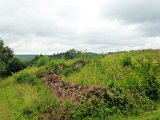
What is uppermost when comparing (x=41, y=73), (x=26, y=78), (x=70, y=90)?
(x=41, y=73)

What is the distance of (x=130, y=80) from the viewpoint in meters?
15.9

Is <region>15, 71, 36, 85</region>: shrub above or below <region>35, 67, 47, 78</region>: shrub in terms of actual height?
below

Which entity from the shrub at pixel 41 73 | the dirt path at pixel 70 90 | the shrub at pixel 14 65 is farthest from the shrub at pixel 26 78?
the shrub at pixel 14 65

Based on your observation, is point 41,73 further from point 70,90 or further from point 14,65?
point 14,65

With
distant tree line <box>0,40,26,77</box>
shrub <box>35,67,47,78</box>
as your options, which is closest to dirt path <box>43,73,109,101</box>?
shrub <box>35,67,47,78</box>

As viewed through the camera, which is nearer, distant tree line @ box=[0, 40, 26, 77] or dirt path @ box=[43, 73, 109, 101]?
dirt path @ box=[43, 73, 109, 101]

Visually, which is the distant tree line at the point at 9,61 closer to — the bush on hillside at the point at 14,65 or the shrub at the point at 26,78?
the bush on hillside at the point at 14,65

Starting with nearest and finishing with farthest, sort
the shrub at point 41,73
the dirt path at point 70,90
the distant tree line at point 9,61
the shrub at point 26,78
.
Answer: the dirt path at point 70,90, the shrub at point 41,73, the shrub at point 26,78, the distant tree line at point 9,61

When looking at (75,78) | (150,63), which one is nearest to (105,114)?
(150,63)

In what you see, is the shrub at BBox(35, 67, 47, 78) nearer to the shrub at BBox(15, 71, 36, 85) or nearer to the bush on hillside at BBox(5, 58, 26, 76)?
the shrub at BBox(15, 71, 36, 85)

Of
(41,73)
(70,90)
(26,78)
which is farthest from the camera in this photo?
(26,78)

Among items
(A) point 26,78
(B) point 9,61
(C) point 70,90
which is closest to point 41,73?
(A) point 26,78

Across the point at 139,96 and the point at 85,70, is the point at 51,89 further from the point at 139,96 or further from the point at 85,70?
the point at 139,96

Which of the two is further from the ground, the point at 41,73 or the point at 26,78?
the point at 41,73
